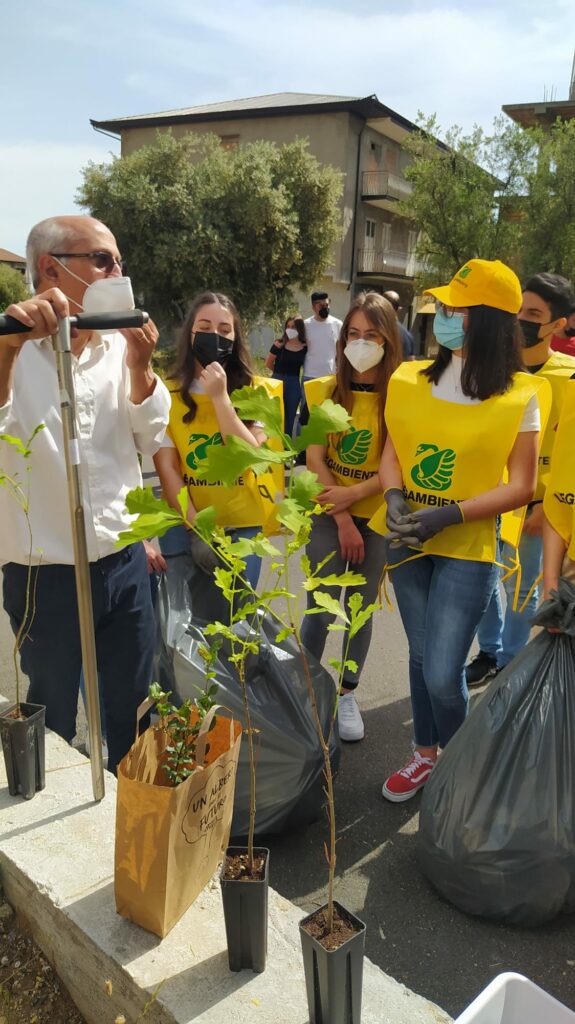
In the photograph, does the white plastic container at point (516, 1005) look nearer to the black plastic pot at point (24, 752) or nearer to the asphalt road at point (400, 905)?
the asphalt road at point (400, 905)

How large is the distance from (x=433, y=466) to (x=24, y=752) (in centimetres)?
146

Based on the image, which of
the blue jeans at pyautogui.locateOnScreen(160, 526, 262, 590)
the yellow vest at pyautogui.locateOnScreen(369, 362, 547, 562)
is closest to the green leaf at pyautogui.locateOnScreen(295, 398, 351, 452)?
the yellow vest at pyautogui.locateOnScreen(369, 362, 547, 562)

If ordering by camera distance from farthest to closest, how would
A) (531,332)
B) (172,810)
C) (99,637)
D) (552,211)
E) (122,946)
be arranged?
1. (552,211)
2. (531,332)
3. (99,637)
4. (122,946)
5. (172,810)

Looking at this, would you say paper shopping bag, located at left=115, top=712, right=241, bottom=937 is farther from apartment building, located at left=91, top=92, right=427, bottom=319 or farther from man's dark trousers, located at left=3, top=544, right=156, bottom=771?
apartment building, located at left=91, top=92, right=427, bottom=319

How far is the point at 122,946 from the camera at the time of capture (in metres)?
1.42

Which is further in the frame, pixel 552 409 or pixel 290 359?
pixel 290 359

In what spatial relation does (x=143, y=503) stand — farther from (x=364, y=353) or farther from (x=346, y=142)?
(x=346, y=142)

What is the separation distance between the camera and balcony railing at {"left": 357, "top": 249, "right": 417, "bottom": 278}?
97.2 feet

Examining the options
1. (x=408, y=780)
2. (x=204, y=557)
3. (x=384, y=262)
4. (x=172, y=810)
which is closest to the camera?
(x=172, y=810)

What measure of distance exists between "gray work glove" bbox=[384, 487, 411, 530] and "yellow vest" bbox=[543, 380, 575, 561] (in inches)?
17.4

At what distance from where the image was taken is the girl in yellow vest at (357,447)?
278 centimetres

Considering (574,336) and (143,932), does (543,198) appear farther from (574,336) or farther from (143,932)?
(143,932)

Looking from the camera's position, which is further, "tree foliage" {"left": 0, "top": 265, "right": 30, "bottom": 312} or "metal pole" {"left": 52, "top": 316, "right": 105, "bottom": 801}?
"tree foliage" {"left": 0, "top": 265, "right": 30, "bottom": 312}

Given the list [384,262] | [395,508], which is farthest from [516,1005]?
[384,262]
